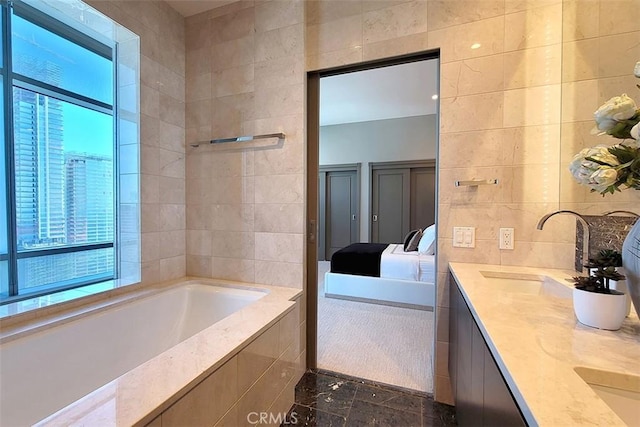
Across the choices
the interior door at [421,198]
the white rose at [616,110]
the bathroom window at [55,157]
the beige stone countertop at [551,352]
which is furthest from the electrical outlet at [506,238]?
the interior door at [421,198]

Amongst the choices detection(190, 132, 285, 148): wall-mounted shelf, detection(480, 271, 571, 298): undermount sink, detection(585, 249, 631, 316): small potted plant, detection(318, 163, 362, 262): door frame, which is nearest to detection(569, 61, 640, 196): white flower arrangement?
detection(585, 249, 631, 316): small potted plant

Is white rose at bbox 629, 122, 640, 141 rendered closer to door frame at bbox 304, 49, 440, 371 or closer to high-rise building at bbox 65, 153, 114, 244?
door frame at bbox 304, 49, 440, 371

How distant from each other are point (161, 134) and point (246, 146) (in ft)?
2.18

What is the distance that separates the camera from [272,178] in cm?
203

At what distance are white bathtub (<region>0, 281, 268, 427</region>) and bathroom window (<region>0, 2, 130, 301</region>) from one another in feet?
1.60

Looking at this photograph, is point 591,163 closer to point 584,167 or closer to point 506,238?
point 584,167

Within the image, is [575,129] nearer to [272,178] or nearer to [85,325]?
[272,178]

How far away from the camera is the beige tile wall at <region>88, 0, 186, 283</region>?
77.8 inches

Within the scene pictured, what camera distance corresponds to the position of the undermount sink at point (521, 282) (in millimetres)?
1360

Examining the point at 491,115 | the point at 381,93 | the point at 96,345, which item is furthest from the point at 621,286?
the point at 381,93

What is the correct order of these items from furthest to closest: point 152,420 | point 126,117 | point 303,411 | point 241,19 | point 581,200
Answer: point 241,19
point 126,117
point 303,411
point 581,200
point 152,420

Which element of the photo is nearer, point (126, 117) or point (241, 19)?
point (126, 117)

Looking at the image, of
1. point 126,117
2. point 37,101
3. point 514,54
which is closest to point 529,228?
point 514,54

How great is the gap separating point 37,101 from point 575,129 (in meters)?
3.15
